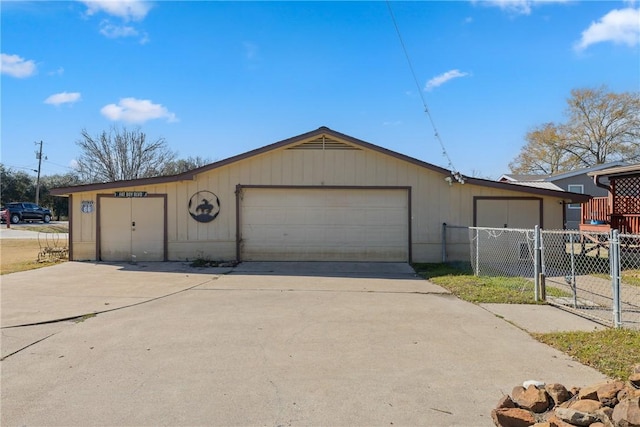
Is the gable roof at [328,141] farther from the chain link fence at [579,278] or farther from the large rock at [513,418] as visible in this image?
the large rock at [513,418]

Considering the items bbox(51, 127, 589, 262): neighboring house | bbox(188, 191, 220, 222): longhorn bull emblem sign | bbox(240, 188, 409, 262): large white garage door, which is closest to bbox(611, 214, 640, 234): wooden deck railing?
bbox(51, 127, 589, 262): neighboring house

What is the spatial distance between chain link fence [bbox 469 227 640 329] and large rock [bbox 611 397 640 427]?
3.32 metres

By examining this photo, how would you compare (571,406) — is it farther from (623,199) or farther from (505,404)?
(623,199)

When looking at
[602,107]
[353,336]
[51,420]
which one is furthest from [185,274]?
[602,107]

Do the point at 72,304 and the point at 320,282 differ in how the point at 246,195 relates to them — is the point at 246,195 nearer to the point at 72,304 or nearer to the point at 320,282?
the point at 320,282

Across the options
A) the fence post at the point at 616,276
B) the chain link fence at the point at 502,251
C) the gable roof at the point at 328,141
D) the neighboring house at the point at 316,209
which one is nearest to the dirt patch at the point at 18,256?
→ the neighboring house at the point at 316,209

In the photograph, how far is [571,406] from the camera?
3.12m

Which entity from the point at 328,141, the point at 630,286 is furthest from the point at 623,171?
the point at 328,141

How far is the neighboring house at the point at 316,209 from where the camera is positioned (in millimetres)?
13648

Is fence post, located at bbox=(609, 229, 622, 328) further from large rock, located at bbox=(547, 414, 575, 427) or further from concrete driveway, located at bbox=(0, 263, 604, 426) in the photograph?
large rock, located at bbox=(547, 414, 575, 427)

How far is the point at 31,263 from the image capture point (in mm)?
13164

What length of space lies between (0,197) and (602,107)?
6132 cm

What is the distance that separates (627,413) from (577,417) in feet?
0.97

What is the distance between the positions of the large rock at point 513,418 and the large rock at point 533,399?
0.25ft
